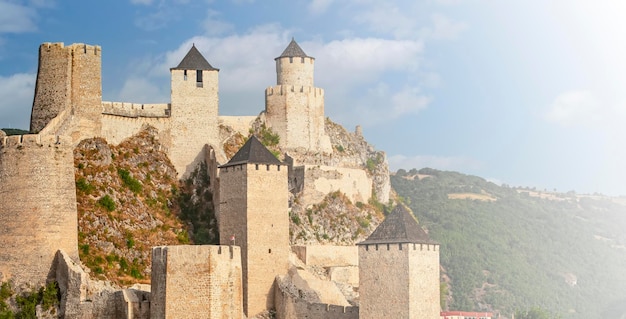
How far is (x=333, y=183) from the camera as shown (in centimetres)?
6344

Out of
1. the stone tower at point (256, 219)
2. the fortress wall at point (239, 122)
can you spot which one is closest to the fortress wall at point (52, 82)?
the stone tower at point (256, 219)

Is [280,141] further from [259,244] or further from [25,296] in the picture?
[25,296]

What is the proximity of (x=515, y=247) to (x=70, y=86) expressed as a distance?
177 ft

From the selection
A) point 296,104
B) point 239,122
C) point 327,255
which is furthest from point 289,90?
point 327,255

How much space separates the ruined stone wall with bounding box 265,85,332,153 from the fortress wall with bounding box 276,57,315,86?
346 millimetres

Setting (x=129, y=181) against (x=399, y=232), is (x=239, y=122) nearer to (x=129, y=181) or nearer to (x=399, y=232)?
(x=129, y=181)

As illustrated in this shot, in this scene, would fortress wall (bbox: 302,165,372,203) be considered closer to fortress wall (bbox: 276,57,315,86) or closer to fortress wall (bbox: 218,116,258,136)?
fortress wall (bbox: 218,116,258,136)

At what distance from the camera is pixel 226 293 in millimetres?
47844

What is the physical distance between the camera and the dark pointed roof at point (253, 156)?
53844 millimetres

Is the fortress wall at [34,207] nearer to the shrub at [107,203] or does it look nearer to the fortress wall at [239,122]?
the shrub at [107,203]

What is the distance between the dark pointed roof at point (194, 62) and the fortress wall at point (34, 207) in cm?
958

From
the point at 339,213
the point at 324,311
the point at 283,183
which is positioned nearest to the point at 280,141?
the point at 339,213

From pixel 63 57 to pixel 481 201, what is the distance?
62.2 metres

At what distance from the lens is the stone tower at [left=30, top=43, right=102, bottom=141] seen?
5731 centimetres
